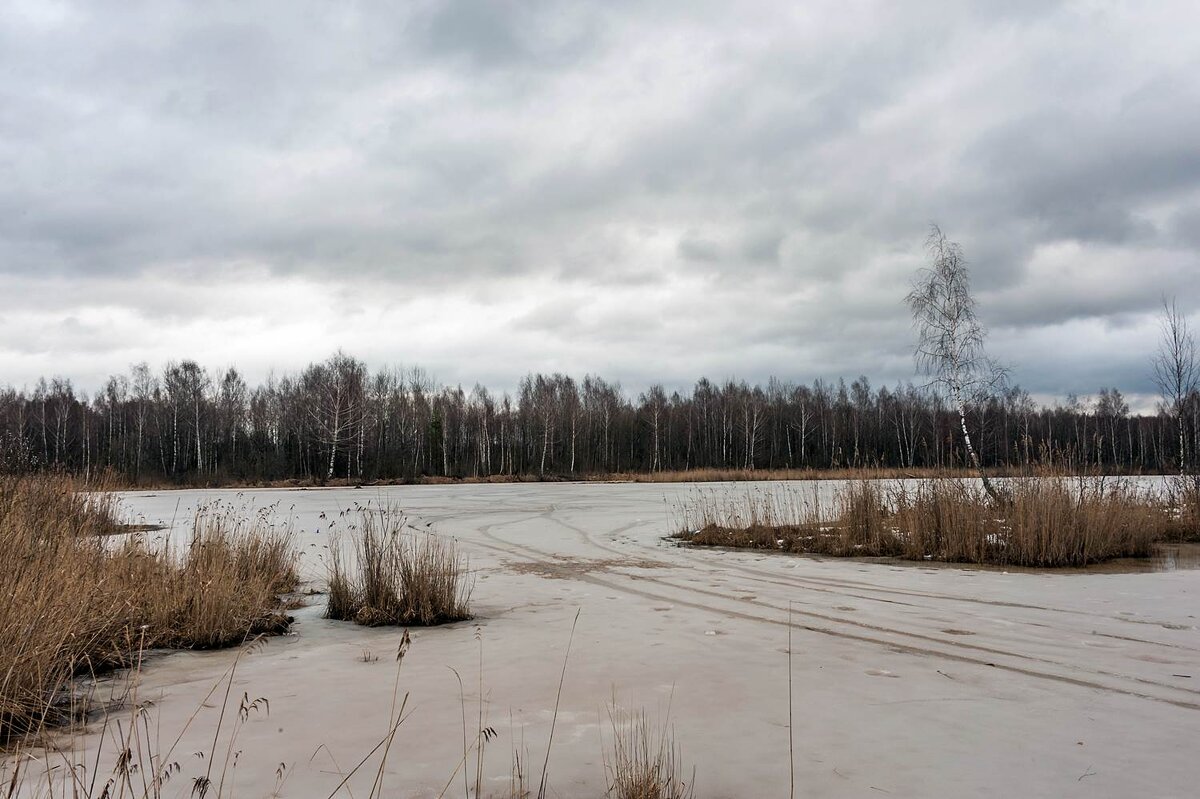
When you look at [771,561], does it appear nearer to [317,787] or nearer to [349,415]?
[317,787]

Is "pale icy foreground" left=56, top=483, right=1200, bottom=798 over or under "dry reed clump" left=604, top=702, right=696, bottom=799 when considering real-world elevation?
under

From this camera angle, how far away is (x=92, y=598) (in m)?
4.96

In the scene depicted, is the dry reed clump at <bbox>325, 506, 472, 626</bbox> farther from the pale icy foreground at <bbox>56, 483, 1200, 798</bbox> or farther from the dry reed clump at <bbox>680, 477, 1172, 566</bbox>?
the dry reed clump at <bbox>680, 477, 1172, 566</bbox>

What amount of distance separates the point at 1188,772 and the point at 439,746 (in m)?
3.28

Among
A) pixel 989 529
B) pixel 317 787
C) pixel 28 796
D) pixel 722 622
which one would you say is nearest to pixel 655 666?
pixel 722 622

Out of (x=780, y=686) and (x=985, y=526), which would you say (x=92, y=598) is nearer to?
(x=780, y=686)

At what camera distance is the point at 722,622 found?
20.2 ft

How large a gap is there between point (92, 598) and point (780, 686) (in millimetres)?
4685

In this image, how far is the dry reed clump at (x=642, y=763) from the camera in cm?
263

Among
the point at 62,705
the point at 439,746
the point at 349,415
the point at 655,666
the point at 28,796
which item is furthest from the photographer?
the point at 349,415

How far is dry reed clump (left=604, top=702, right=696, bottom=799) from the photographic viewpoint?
263 cm

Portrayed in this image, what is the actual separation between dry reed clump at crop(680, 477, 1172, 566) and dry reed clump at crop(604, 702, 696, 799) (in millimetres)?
8363

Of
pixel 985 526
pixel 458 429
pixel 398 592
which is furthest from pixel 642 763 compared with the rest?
pixel 458 429

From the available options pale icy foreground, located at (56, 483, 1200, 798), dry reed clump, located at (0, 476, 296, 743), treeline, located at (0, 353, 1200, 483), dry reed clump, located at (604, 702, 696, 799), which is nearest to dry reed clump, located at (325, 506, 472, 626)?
pale icy foreground, located at (56, 483, 1200, 798)
